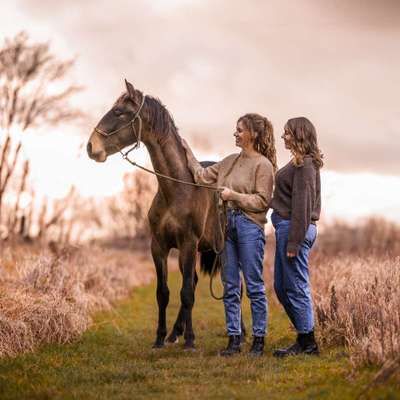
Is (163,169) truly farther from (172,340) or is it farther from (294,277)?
(172,340)

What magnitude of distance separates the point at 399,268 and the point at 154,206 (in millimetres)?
3048

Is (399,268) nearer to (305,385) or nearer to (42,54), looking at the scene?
(305,385)

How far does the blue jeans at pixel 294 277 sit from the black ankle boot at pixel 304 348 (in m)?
0.08

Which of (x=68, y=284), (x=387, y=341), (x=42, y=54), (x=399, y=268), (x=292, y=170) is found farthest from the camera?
(x=42, y=54)

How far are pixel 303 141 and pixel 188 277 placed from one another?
198 centimetres

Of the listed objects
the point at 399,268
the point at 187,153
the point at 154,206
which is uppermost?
the point at 187,153

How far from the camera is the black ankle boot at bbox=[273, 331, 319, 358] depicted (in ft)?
21.0

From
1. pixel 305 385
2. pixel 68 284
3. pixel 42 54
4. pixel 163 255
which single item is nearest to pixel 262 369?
pixel 305 385

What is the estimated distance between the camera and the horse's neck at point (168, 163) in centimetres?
693

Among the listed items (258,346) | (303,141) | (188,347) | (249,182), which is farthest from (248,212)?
(188,347)

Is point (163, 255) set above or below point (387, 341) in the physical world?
above

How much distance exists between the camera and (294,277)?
629 cm

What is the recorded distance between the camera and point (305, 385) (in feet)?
17.1

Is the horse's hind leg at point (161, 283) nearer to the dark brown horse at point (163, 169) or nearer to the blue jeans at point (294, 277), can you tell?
the dark brown horse at point (163, 169)
